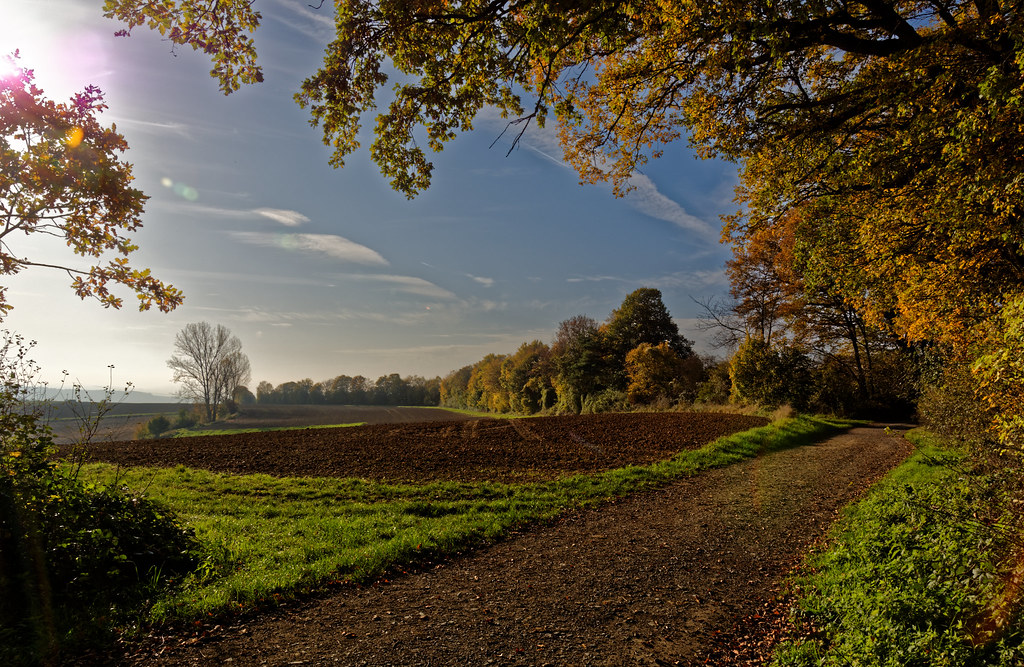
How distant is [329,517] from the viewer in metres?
8.97

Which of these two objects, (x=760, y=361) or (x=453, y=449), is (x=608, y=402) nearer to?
(x=760, y=361)

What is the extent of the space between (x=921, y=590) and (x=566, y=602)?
11.5 ft

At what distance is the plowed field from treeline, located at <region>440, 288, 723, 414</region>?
1258 cm

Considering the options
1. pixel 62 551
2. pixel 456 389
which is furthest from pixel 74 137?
pixel 456 389

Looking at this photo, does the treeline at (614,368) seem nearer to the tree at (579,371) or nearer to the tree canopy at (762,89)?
the tree at (579,371)

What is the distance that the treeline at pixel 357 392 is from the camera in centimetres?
10194

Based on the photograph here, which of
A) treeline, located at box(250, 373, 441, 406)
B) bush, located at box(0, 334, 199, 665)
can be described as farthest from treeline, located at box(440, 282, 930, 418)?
treeline, located at box(250, 373, 441, 406)

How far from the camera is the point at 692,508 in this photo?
9.28 metres

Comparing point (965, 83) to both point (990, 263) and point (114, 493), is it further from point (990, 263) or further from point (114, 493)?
point (114, 493)

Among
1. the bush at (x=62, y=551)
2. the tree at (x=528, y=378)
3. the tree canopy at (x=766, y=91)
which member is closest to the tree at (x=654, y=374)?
the tree at (x=528, y=378)

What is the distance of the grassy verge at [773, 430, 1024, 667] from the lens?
3.43 m

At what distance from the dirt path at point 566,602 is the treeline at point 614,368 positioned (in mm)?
28163

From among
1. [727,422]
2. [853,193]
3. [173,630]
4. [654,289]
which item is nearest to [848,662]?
[173,630]

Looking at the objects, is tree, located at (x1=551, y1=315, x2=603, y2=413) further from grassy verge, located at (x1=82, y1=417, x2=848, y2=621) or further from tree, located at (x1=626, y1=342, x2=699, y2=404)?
grassy verge, located at (x1=82, y1=417, x2=848, y2=621)
